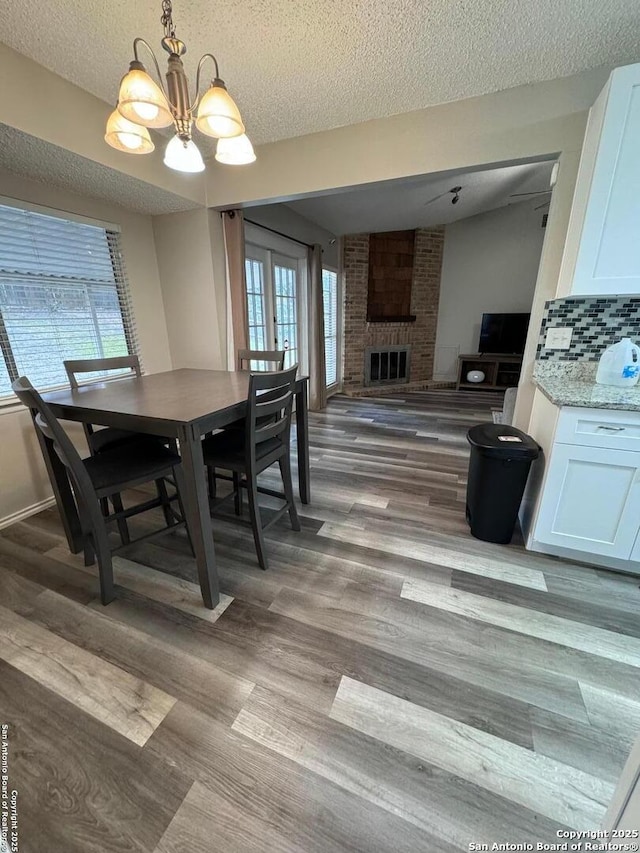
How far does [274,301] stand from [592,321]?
10.3ft

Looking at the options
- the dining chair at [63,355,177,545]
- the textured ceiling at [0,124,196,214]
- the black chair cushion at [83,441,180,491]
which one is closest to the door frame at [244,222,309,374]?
the textured ceiling at [0,124,196,214]

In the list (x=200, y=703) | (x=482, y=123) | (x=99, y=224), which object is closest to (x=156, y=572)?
(x=200, y=703)

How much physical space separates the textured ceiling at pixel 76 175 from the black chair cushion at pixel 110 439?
159cm

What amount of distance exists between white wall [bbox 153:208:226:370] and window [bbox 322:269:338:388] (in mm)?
2251

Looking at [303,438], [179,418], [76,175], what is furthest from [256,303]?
[179,418]

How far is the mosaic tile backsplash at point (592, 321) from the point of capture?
6.24ft

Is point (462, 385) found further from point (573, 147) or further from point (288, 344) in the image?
point (573, 147)

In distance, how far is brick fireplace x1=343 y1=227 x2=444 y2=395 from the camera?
5543 millimetres

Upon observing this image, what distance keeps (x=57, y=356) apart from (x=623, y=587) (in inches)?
149

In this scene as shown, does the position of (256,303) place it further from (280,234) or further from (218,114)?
(218,114)

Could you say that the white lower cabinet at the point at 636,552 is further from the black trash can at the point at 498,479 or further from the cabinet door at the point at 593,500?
the black trash can at the point at 498,479

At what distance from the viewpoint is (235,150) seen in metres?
1.48

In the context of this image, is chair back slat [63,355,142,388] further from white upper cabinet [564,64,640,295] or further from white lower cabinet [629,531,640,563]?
white lower cabinet [629,531,640,563]

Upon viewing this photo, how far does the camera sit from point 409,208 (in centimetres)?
431
